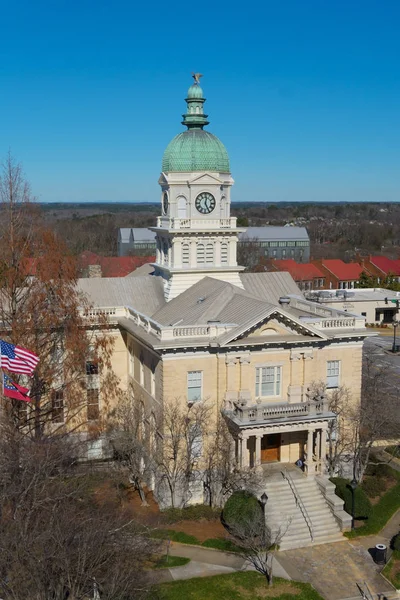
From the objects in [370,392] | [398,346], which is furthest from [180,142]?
[398,346]

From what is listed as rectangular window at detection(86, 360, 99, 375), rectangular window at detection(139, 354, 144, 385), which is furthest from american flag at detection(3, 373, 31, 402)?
rectangular window at detection(86, 360, 99, 375)

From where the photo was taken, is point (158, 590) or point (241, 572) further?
point (241, 572)

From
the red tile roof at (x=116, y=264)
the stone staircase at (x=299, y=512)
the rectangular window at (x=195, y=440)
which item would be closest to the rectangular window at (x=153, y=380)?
the rectangular window at (x=195, y=440)

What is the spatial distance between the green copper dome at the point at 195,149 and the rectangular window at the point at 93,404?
15.1 m

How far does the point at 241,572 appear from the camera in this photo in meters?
28.5

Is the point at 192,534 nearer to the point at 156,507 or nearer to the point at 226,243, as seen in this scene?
the point at 156,507

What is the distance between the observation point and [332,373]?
37.4 meters

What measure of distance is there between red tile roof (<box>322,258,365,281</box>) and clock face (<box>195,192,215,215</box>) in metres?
58.2

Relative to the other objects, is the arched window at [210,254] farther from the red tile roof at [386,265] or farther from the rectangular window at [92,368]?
the red tile roof at [386,265]

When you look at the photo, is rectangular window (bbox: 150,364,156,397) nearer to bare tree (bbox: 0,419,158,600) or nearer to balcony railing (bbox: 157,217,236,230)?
bare tree (bbox: 0,419,158,600)

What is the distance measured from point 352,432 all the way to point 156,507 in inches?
459

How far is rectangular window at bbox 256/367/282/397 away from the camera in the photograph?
35.4 m

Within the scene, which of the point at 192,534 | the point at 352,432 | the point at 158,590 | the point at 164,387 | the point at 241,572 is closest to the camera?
the point at 158,590

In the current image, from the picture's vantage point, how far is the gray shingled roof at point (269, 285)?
152ft
